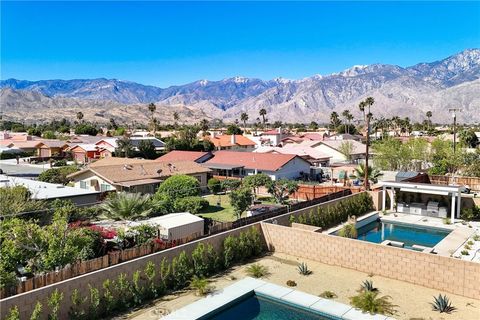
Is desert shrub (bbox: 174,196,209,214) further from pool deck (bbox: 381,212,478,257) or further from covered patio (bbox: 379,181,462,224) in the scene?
covered patio (bbox: 379,181,462,224)

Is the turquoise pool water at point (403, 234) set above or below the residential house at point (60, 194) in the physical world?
below

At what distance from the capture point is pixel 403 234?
92.1 feet

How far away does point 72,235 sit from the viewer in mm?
16172

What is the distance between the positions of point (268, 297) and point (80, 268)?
23.6ft

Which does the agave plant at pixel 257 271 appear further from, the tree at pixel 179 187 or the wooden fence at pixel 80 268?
the tree at pixel 179 187

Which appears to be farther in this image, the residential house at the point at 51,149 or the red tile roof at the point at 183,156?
the residential house at the point at 51,149

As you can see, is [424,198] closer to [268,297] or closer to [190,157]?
[268,297]

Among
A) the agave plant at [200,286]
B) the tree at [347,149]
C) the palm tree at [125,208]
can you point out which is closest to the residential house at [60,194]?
the palm tree at [125,208]

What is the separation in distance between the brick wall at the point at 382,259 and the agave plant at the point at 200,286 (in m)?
5.96

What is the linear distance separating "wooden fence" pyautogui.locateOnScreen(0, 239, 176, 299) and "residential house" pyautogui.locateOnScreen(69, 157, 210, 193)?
20.0m

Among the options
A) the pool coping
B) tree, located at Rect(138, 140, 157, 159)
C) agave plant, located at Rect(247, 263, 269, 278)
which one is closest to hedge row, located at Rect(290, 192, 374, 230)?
agave plant, located at Rect(247, 263, 269, 278)

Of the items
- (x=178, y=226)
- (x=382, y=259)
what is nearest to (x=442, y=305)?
(x=382, y=259)

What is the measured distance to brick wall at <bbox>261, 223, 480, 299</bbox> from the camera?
655 inches

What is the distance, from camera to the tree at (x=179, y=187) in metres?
35.7
